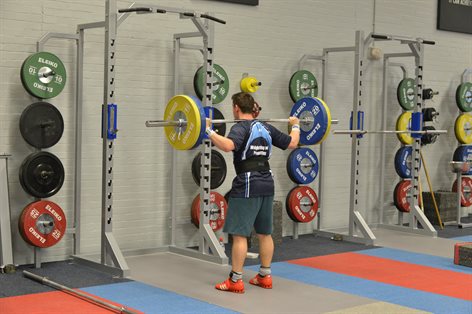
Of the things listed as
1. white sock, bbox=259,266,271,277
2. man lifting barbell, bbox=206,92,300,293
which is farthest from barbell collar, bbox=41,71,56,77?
white sock, bbox=259,266,271,277

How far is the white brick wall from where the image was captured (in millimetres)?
5406

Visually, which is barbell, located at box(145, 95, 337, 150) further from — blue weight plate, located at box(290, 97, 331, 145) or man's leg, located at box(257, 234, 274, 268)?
man's leg, located at box(257, 234, 274, 268)

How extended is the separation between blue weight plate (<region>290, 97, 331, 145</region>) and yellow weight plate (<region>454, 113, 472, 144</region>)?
3285 mm

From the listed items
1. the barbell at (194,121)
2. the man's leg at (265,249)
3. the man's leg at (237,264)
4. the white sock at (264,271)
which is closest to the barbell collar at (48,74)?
the barbell at (194,121)

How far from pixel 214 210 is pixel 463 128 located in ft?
12.3

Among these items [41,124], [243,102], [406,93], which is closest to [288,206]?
[406,93]

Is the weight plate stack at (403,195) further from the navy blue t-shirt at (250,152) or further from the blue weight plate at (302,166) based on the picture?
the navy blue t-shirt at (250,152)

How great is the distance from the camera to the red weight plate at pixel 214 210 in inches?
247

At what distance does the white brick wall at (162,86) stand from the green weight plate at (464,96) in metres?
0.43

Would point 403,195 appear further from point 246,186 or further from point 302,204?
point 246,186

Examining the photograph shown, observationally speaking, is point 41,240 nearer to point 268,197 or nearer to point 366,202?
point 268,197

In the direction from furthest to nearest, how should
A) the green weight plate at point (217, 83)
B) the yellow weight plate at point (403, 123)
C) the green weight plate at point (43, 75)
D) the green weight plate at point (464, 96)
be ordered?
1. the green weight plate at point (464, 96)
2. the yellow weight plate at point (403, 123)
3. the green weight plate at point (217, 83)
4. the green weight plate at point (43, 75)

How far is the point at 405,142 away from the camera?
26.3 feet

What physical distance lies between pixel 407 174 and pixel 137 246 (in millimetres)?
3342
